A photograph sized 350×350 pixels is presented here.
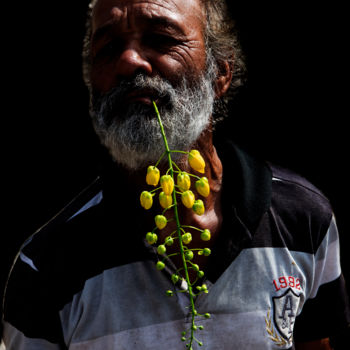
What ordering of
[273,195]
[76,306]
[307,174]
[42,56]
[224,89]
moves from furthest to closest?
[307,174]
[42,56]
[224,89]
[273,195]
[76,306]

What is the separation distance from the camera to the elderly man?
137 centimetres

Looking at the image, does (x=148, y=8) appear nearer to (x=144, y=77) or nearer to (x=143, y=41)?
(x=143, y=41)

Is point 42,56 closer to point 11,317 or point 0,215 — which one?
point 0,215

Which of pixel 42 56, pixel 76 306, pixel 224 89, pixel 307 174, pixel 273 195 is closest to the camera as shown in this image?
pixel 76 306

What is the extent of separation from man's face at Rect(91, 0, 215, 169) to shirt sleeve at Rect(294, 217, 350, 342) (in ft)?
2.04

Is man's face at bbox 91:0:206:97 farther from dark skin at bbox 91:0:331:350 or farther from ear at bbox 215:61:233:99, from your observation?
ear at bbox 215:61:233:99

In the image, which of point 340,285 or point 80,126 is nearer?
point 340,285

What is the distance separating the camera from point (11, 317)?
1.41 metres

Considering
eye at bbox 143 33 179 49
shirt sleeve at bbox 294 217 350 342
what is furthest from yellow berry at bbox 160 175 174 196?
shirt sleeve at bbox 294 217 350 342

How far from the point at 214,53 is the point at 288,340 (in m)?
0.99

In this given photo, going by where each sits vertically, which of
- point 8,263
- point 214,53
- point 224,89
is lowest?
point 8,263

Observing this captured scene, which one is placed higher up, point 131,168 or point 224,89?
point 224,89

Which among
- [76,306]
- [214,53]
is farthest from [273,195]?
[76,306]

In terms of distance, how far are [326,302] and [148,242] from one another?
729 millimetres
